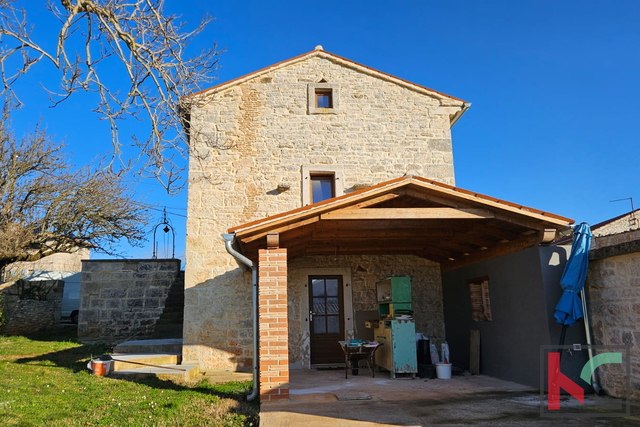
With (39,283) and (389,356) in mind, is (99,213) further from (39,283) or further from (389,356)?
(389,356)

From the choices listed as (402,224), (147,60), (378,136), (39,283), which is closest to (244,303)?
(402,224)

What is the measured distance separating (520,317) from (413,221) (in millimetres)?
2244

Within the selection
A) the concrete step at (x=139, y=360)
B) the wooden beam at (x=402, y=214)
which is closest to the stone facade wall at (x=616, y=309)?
the wooden beam at (x=402, y=214)

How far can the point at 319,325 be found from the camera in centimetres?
999

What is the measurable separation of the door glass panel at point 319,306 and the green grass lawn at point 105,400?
2712 mm

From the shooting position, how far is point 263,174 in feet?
33.3

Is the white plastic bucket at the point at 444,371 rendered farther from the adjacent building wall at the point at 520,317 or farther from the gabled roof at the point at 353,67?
the gabled roof at the point at 353,67

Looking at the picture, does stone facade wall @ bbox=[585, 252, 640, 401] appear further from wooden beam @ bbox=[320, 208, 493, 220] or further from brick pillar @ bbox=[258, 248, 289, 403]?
brick pillar @ bbox=[258, 248, 289, 403]

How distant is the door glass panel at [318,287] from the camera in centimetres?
1015

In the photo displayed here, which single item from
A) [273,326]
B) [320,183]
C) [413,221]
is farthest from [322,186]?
[273,326]

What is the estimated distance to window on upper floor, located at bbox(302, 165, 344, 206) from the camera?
1011cm

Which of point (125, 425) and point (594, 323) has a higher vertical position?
point (594, 323)

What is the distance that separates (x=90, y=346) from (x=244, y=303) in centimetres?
513

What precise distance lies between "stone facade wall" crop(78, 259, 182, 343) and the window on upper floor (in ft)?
17.1
